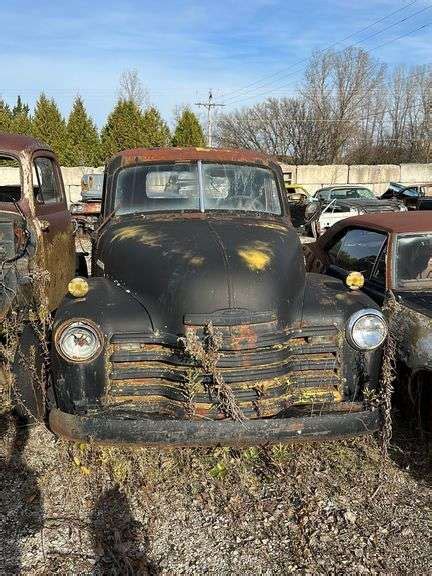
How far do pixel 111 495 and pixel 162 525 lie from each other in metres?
0.45

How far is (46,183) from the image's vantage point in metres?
6.38

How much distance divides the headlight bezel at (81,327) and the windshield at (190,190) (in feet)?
5.53

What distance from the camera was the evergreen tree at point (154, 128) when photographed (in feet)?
95.3

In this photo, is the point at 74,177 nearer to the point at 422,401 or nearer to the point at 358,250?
the point at 358,250

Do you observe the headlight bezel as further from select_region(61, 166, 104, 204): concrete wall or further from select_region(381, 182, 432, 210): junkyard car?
select_region(61, 166, 104, 204): concrete wall

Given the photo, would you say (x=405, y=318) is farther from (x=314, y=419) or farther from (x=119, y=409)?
(x=119, y=409)

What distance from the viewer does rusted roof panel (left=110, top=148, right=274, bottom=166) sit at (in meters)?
5.14

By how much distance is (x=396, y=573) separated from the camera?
2.91 meters

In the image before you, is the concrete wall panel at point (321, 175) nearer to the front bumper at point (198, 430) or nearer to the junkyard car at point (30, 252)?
the junkyard car at point (30, 252)

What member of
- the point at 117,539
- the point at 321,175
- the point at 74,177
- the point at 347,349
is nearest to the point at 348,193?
the point at 321,175

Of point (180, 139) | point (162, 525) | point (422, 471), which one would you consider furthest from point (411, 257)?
point (180, 139)

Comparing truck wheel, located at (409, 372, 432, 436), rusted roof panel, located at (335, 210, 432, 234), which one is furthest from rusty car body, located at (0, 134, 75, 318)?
truck wheel, located at (409, 372, 432, 436)

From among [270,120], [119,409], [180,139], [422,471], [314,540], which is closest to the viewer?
[314,540]

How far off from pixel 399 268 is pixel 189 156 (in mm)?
2057
